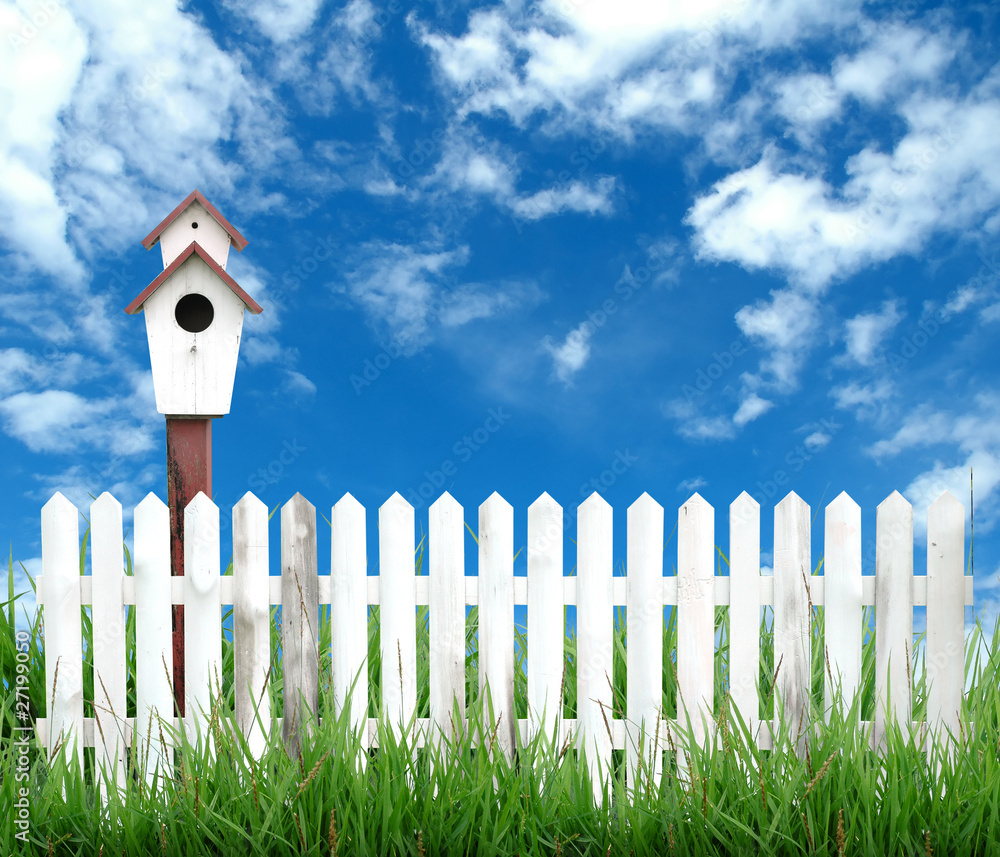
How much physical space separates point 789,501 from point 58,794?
9.78 ft

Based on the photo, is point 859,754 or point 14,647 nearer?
point 859,754

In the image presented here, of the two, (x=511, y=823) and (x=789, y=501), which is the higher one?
(x=789, y=501)

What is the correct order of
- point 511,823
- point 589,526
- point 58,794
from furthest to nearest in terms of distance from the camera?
point 589,526, point 58,794, point 511,823

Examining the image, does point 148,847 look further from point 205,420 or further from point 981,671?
point 981,671

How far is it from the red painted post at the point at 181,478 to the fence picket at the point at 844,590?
113 inches

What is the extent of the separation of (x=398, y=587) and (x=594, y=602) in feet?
2.82

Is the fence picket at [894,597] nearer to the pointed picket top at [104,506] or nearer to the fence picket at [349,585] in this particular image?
the fence picket at [349,585]

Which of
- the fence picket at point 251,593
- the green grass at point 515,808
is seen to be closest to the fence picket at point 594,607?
the green grass at point 515,808

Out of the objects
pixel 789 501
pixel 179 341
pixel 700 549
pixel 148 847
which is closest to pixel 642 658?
pixel 700 549

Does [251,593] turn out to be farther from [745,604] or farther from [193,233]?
[745,604]

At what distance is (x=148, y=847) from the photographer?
8.11 feet

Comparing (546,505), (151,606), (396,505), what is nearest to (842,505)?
(546,505)

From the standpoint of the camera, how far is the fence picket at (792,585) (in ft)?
11.6

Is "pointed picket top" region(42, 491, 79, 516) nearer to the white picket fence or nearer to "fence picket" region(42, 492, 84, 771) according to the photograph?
"fence picket" region(42, 492, 84, 771)
